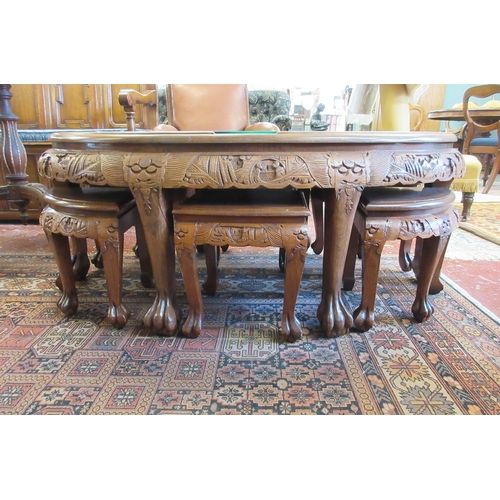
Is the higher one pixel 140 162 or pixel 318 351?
pixel 140 162

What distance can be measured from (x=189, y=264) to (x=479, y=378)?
3.26ft

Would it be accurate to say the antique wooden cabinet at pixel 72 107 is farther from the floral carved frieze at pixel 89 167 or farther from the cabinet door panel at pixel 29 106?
the floral carved frieze at pixel 89 167

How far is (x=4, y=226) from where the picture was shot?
2992mm

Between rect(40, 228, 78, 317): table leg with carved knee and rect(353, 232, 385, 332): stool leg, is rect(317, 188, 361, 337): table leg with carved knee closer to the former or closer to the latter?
rect(353, 232, 385, 332): stool leg

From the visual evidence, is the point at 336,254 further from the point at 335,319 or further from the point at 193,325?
the point at 193,325

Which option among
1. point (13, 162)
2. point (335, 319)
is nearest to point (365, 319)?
point (335, 319)

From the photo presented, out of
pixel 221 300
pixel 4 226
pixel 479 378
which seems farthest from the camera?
pixel 4 226

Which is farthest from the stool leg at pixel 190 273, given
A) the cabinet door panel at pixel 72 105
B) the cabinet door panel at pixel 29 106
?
the cabinet door panel at pixel 29 106

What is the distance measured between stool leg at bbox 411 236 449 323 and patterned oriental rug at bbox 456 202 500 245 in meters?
1.46

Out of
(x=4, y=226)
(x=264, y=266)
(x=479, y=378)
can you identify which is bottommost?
(x=4, y=226)

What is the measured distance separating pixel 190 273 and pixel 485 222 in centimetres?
287

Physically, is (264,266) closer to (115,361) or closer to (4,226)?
(115,361)

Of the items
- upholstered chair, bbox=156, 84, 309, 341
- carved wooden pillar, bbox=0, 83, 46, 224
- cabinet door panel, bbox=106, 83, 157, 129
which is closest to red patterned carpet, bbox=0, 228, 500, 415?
upholstered chair, bbox=156, 84, 309, 341

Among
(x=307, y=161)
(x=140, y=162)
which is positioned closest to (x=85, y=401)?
(x=140, y=162)
